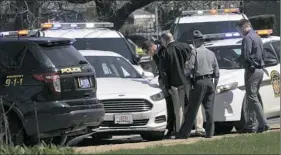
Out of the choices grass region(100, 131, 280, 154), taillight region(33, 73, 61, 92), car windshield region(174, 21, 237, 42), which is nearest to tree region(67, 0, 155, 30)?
car windshield region(174, 21, 237, 42)

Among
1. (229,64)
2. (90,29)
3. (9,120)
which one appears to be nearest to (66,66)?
(9,120)

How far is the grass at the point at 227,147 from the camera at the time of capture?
7566 mm

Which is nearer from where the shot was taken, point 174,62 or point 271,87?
point 174,62

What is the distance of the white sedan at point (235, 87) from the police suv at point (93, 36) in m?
2.70

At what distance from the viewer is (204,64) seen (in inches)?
395

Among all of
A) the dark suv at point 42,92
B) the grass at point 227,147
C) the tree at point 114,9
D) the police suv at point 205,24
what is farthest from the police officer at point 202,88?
the tree at point 114,9

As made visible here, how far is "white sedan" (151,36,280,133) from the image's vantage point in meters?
10.8

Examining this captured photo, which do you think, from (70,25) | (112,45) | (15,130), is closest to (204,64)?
(15,130)

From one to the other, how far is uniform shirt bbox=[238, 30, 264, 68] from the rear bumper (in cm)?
289

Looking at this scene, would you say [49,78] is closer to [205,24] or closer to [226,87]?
[226,87]

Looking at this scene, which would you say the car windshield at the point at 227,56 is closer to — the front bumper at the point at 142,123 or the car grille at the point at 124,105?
the front bumper at the point at 142,123

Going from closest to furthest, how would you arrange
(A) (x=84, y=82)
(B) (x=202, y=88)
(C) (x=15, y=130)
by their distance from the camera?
(C) (x=15, y=130), (A) (x=84, y=82), (B) (x=202, y=88)

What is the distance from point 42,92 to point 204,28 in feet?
29.6

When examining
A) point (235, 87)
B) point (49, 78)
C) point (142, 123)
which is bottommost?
point (142, 123)
